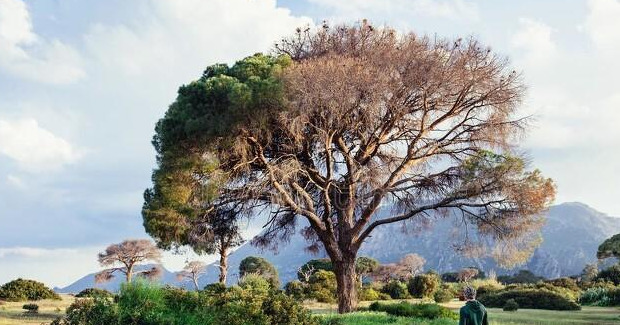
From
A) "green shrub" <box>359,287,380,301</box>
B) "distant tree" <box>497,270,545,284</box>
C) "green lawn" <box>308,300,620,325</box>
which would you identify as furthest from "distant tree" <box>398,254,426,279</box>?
"green lawn" <box>308,300,620,325</box>

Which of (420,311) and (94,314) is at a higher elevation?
(94,314)

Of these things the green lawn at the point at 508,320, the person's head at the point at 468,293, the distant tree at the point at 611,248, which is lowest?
the green lawn at the point at 508,320

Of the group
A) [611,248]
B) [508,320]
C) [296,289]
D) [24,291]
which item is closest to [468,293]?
[508,320]

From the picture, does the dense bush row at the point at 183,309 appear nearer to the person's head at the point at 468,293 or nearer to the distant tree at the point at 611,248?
the person's head at the point at 468,293

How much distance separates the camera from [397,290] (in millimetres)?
40625

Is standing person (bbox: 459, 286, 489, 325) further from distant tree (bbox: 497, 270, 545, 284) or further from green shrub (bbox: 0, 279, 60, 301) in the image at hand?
distant tree (bbox: 497, 270, 545, 284)

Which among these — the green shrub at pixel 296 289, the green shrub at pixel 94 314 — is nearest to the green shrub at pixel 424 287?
the green shrub at pixel 296 289

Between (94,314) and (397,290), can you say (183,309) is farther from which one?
(397,290)

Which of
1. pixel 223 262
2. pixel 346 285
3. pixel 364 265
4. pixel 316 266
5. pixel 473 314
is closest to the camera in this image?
pixel 473 314

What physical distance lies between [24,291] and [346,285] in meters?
17.5

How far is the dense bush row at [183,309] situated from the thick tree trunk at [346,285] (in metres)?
11.3

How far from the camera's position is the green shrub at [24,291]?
31.2m

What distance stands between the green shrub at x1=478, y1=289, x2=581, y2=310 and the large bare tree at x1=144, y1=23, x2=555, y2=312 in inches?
214

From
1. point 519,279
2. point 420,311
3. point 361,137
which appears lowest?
point 420,311
